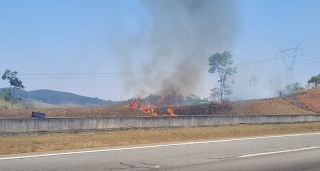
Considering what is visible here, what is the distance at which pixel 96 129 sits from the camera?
16203 mm

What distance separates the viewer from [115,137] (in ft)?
47.9

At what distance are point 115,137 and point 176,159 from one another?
685 centimetres

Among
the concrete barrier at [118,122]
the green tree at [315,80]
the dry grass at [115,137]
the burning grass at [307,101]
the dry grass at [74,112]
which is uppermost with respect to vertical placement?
the green tree at [315,80]

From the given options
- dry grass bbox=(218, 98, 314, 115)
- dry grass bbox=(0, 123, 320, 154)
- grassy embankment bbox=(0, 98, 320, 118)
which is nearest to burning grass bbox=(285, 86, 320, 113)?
grassy embankment bbox=(0, 98, 320, 118)

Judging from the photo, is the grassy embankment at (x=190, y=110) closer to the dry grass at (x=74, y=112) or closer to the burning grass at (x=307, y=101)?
the dry grass at (x=74, y=112)

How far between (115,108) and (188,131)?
11358mm

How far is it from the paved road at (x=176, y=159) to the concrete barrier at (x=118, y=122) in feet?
21.1

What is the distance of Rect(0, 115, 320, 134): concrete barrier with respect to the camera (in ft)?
48.4

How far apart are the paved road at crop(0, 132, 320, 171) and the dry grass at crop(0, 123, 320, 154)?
236cm

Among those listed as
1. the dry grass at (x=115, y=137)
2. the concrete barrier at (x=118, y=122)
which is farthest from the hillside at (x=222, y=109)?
the dry grass at (x=115, y=137)

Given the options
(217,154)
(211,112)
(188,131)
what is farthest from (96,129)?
(211,112)

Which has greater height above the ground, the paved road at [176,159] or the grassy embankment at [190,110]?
the grassy embankment at [190,110]

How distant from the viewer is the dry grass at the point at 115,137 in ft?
38.3

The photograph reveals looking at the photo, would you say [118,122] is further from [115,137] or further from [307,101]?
[307,101]
